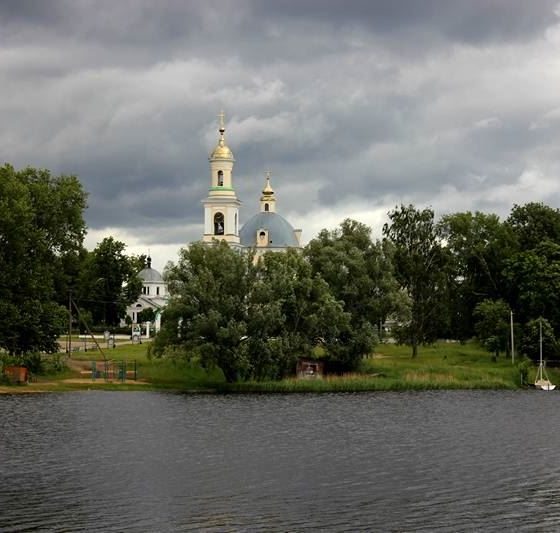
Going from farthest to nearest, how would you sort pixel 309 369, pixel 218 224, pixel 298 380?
pixel 218 224, pixel 309 369, pixel 298 380

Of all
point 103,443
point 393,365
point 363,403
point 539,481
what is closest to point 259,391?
point 363,403

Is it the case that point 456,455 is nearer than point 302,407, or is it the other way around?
point 456,455

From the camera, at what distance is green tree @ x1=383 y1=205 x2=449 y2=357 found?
111688mm

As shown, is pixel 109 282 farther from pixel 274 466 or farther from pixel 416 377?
pixel 274 466

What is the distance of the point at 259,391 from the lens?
86812mm

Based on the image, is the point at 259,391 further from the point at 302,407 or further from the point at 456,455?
the point at 456,455

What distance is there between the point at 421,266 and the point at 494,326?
29.5 ft

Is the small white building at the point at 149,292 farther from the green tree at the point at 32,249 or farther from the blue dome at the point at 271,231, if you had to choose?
the green tree at the point at 32,249

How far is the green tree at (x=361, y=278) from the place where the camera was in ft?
319

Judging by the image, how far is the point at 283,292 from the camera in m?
89.7

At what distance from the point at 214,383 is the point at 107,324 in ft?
226

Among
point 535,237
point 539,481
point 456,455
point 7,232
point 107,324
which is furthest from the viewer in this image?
point 107,324

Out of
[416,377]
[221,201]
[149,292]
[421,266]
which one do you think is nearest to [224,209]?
[221,201]

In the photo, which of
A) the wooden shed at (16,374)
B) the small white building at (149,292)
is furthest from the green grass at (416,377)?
the small white building at (149,292)
